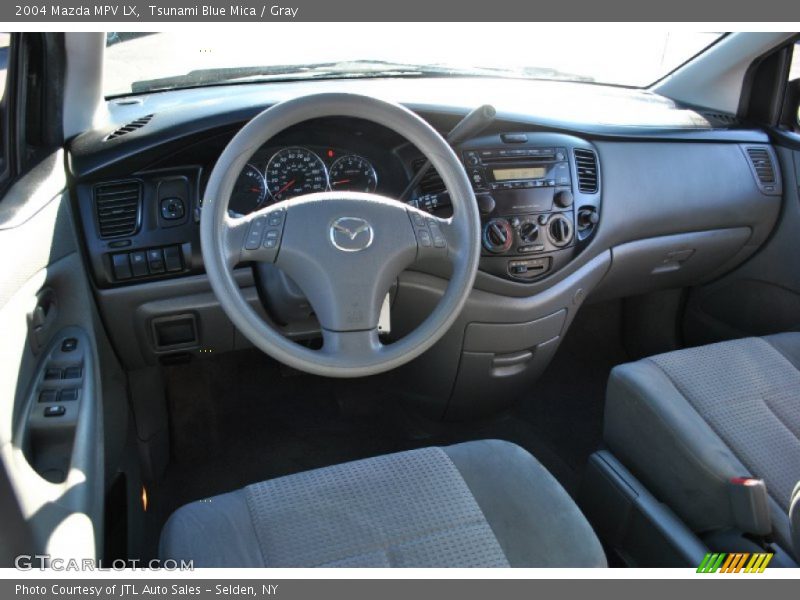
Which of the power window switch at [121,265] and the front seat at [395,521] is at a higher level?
the power window switch at [121,265]

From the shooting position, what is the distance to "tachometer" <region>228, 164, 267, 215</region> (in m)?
1.73

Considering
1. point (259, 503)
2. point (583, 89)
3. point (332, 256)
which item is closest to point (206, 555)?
point (259, 503)

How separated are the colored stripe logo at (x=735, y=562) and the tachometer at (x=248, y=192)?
1.28 meters

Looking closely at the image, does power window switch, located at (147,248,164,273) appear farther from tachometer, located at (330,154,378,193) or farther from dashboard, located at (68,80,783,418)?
tachometer, located at (330,154,378,193)

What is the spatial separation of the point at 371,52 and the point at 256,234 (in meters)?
1.05

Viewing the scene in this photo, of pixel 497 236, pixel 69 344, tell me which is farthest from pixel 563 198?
pixel 69 344

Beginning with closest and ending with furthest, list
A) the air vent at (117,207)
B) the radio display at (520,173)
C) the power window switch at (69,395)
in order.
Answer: the power window switch at (69,395)
the air vent at (117,207)
the radio display at (520,173)

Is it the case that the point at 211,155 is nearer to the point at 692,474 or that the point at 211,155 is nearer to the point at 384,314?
the point at 384,314

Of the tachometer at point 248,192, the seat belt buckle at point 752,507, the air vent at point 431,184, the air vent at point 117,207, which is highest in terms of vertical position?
the air vent at point 431,184

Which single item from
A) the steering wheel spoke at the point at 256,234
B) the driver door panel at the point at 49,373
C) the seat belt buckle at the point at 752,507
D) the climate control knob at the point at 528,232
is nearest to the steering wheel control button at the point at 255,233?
the steering wheel spoke at the point at 256,234

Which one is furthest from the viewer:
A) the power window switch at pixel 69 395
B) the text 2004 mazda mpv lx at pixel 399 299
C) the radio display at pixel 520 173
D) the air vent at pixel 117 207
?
the radio display at pixel 520 173

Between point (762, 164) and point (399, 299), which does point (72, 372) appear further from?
point (762, 164)

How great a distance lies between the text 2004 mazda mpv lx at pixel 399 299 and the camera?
4.44 ft

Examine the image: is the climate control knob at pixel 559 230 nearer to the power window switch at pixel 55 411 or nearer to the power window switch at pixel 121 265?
the power window switch at pixel 121 265
